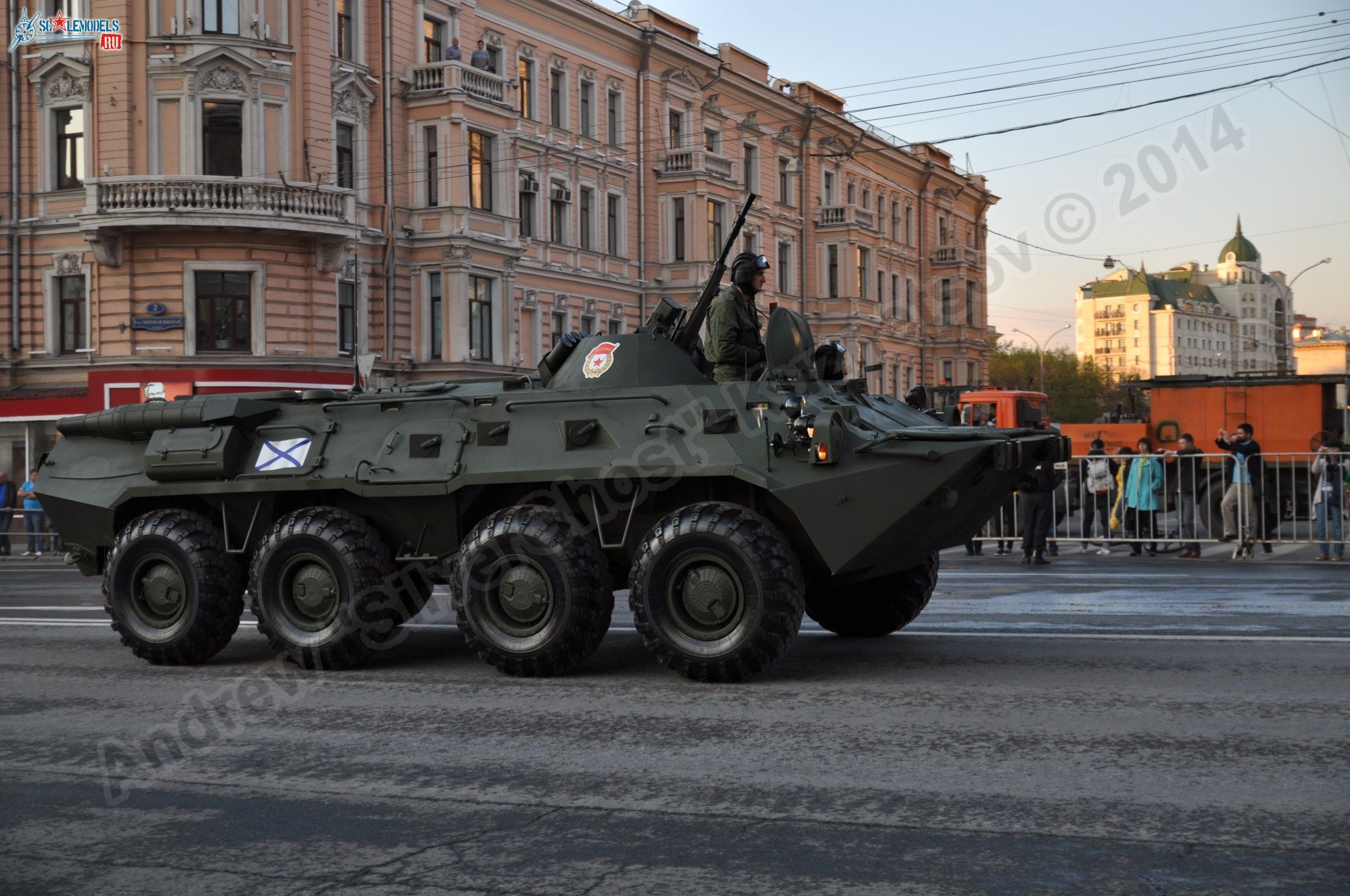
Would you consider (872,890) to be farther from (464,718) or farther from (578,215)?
(578,215)


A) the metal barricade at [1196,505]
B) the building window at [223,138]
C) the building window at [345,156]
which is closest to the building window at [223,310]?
the building window at [223,138]

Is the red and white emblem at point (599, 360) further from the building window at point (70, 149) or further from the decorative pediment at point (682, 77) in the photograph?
the decorative pediment at point (682, 77)

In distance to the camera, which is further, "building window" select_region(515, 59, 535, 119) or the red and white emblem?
"building window" select_region(515, 59, 535, 119)

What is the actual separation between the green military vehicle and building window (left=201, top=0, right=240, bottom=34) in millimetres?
22780

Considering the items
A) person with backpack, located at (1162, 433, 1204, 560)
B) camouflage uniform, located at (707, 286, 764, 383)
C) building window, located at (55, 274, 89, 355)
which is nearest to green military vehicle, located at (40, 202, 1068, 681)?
camouflage uniform, located at (707, 286, 764, 383)

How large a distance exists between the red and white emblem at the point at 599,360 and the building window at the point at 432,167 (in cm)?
2740

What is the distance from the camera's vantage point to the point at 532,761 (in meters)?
6.46

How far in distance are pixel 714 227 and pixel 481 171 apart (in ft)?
42.4

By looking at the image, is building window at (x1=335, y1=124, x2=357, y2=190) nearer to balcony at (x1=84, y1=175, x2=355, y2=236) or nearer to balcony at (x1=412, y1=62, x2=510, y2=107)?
balcony at (x1=412, y1=62, x2=510, y2=107)

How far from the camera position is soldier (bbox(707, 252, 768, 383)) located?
919 centimetres

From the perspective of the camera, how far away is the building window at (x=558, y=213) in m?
41.2

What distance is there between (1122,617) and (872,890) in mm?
7478

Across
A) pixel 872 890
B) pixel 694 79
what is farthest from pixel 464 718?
pixel 694 79

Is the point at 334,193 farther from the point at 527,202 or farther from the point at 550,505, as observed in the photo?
the point at 550,505
